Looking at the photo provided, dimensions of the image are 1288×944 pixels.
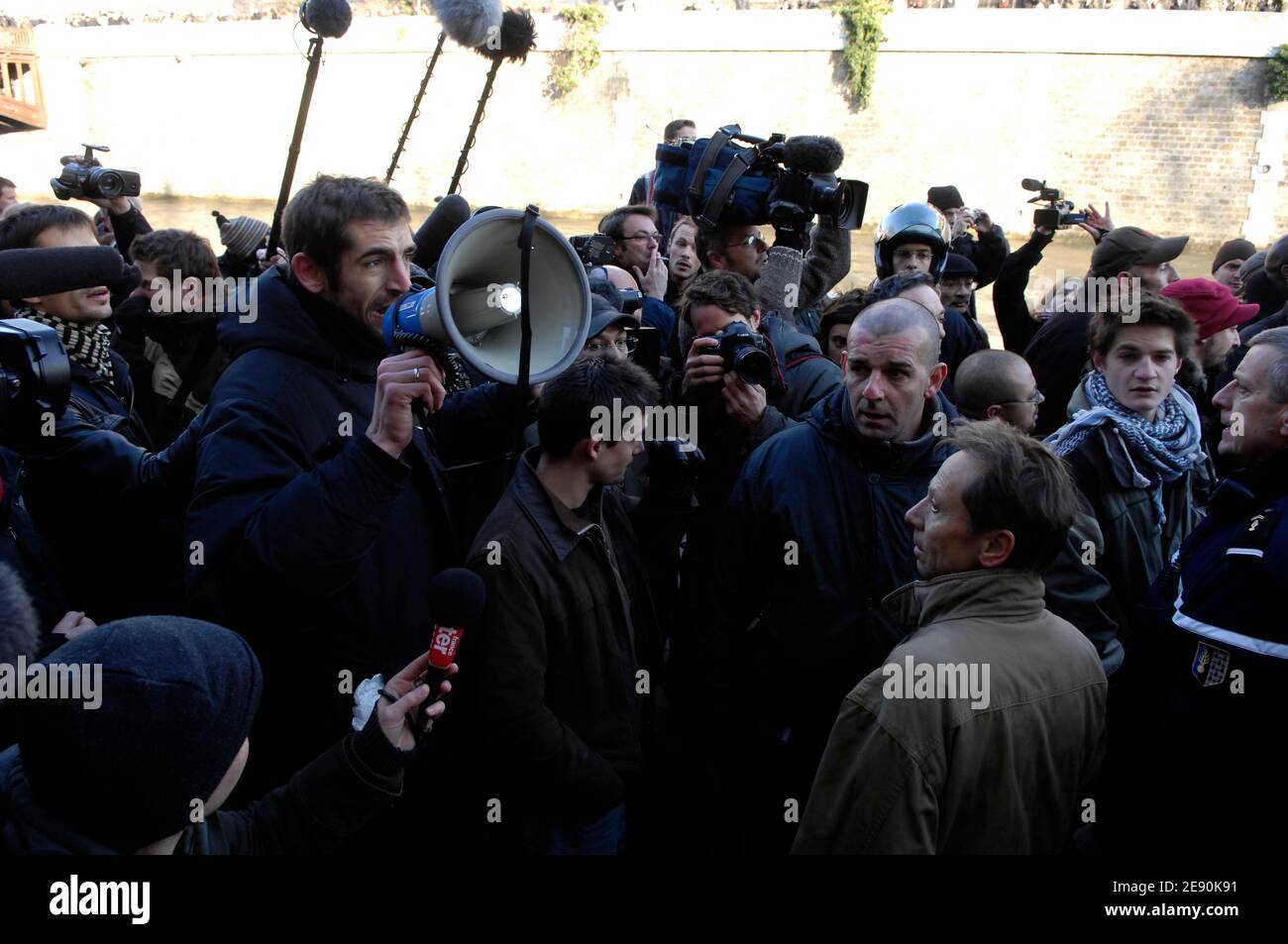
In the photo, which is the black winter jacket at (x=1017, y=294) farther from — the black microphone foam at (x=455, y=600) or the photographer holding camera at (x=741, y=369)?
the black microphone foam at (x=455, y=600)

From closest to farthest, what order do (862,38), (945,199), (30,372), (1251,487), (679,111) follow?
(30,372) → (1251,487) → (945,199) → (862,38) → (679,111)

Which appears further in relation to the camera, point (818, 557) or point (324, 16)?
point (324, 16)

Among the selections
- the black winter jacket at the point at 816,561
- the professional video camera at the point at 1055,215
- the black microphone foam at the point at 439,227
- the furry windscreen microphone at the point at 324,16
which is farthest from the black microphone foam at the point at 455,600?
the professional video camera at the point at 1055,215

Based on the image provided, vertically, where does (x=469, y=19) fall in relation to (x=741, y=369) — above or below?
above

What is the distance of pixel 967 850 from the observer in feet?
6.14

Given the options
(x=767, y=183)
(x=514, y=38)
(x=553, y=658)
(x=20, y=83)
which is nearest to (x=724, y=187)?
(x=767, y=183)

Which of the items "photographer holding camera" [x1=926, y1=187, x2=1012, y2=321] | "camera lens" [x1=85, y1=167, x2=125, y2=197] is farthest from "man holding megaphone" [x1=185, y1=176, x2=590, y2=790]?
"photographer holding camera" [x1=926, y1=187, x2=1012, y2=321]

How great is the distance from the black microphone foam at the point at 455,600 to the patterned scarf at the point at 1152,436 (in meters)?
1.98

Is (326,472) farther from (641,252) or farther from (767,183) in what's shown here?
(641,252)

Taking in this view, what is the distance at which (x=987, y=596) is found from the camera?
1.94m

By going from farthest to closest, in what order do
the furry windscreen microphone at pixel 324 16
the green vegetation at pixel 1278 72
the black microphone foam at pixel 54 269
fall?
the green vegetation at pixel 1278 72, the furry windscreen microphone at pixel 324 16, the black microphone foam at pixel 54 269

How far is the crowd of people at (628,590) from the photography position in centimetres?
175

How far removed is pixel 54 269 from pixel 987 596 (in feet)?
6.96
